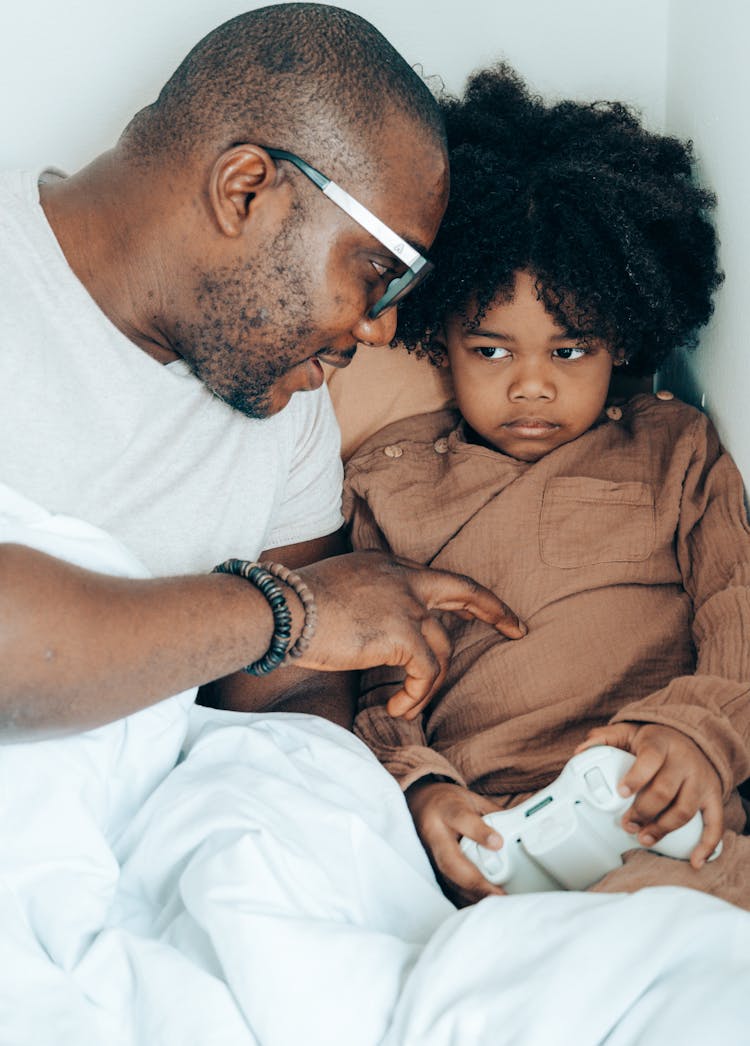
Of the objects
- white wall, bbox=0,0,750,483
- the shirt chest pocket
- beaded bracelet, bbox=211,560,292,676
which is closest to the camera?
beaded bracelet, bbox=211,560,292,676

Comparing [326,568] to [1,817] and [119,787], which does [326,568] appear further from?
[1,817]

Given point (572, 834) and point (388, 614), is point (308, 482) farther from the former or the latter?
point (572, 834)

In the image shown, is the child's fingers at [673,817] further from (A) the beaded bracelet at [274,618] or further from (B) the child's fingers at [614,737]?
(A) the beaded bracelet at [274,618]

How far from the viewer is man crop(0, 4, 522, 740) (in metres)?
1.23

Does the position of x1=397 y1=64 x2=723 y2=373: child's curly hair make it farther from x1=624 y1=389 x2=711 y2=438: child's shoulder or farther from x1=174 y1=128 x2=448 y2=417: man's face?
x1=174 y1=128 x2=448 y2=417: man's face

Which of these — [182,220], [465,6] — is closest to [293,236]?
[182,220]

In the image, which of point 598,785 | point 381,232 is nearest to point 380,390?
point 381,232

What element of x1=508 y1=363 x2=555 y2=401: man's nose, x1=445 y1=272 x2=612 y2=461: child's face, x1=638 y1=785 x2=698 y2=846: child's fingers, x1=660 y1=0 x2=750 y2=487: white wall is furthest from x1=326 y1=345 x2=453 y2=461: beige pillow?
x1=638 y1=785 x2=698 y2=846: child's fingers

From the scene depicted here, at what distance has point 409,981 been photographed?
0.96 metres

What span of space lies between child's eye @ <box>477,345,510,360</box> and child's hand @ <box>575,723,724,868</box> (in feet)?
2.15

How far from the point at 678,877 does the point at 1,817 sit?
77 cm

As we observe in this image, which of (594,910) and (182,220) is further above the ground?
(182,220)

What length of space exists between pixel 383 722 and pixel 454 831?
0.77ft

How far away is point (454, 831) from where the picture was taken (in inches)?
52.3
